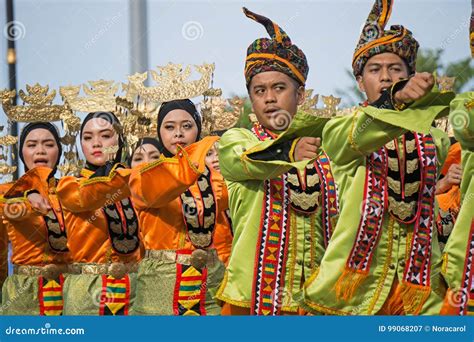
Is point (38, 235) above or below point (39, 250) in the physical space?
above

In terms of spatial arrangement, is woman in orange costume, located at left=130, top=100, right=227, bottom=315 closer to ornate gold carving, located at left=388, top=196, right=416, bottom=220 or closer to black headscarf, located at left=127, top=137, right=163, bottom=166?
black headscarf, located at left=127, top=137, right=163, bottom=166

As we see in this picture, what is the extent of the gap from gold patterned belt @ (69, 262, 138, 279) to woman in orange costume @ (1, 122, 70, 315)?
0.27 m

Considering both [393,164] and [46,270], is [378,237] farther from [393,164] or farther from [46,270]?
[46,270]

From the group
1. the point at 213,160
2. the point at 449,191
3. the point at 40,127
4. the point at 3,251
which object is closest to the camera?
the point at 449,191

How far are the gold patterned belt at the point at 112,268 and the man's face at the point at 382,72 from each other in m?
3.06

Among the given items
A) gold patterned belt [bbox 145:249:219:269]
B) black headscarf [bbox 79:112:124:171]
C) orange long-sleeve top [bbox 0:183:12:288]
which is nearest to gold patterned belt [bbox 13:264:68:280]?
orange long-sleeve top [bbox 0:183:12:288]

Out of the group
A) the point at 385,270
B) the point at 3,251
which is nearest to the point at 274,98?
the point at 385,270

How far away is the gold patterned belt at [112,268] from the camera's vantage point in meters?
8.63

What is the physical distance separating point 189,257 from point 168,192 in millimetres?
807

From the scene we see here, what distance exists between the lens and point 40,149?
898cm

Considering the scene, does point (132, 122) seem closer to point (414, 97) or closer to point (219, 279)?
point (219, 279)

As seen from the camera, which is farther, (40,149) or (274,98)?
(40,149)

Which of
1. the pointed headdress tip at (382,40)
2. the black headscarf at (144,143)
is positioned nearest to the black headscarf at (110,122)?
the black headscarf at (144,143)

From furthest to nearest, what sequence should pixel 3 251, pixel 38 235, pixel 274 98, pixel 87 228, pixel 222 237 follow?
pixel 3 251
pixel 38 235
pixel 87 228
pixel 222 237
pixel 274 98
